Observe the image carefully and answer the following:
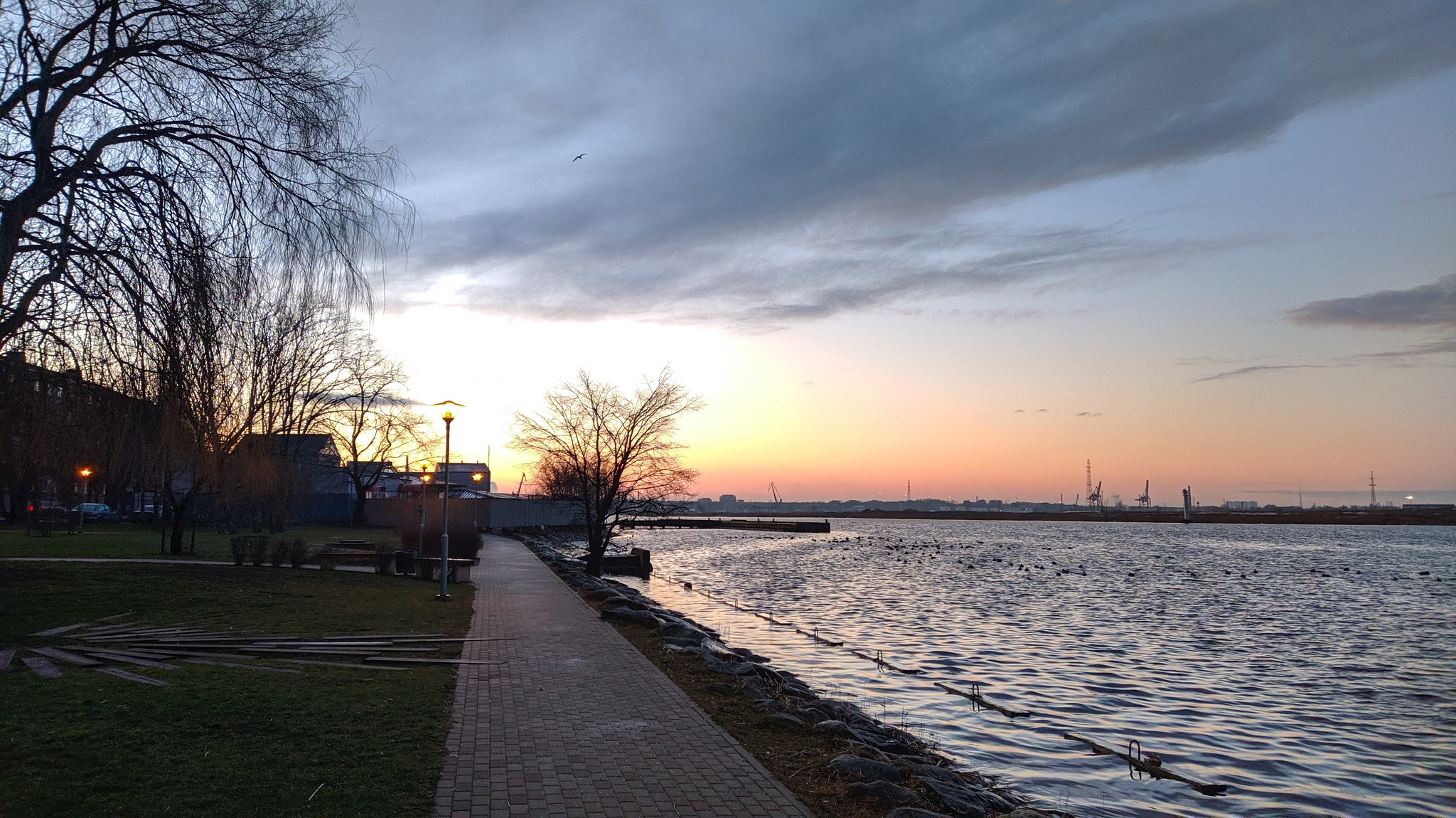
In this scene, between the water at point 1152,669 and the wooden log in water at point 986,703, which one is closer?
the water at point 1152,669

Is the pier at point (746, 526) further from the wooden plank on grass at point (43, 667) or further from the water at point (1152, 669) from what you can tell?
the wooden plank on grass at point (43, 667)

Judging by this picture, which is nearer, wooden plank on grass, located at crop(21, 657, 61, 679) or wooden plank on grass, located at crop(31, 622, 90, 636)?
wooden plank on grass, located at crop(21, 657, 61, 679)

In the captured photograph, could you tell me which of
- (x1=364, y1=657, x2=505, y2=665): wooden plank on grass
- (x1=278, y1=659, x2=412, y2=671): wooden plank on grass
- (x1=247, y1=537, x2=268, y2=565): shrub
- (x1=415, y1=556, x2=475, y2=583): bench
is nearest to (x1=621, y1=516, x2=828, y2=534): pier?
(x1=415, y1=556, x2=475, y2=583): bench

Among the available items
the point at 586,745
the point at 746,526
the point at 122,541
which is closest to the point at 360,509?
the point at 122,541

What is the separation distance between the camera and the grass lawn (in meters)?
5.80

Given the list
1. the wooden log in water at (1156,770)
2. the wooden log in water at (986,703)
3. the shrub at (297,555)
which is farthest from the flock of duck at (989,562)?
the shrub at (297,555)

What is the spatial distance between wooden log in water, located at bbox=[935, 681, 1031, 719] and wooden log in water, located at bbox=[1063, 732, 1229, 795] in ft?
5.54

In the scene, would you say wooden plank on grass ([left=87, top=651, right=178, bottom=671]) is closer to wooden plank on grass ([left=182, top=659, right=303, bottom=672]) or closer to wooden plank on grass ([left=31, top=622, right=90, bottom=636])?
wooden plank on grass ([left=182, top=659, right=303, bottom=672])

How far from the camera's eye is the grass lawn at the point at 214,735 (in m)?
5.80

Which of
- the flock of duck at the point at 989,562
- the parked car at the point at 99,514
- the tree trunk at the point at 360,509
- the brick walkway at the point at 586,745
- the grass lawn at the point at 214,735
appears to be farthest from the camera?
the tree trunk at the point at 360,509

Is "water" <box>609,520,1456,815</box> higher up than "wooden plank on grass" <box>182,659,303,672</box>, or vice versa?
"wooden plank on grass" <box>182,659,303,672</box>

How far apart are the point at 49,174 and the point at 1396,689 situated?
2073 cm

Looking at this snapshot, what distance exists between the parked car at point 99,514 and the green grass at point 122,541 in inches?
68.4

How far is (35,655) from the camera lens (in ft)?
31.8
